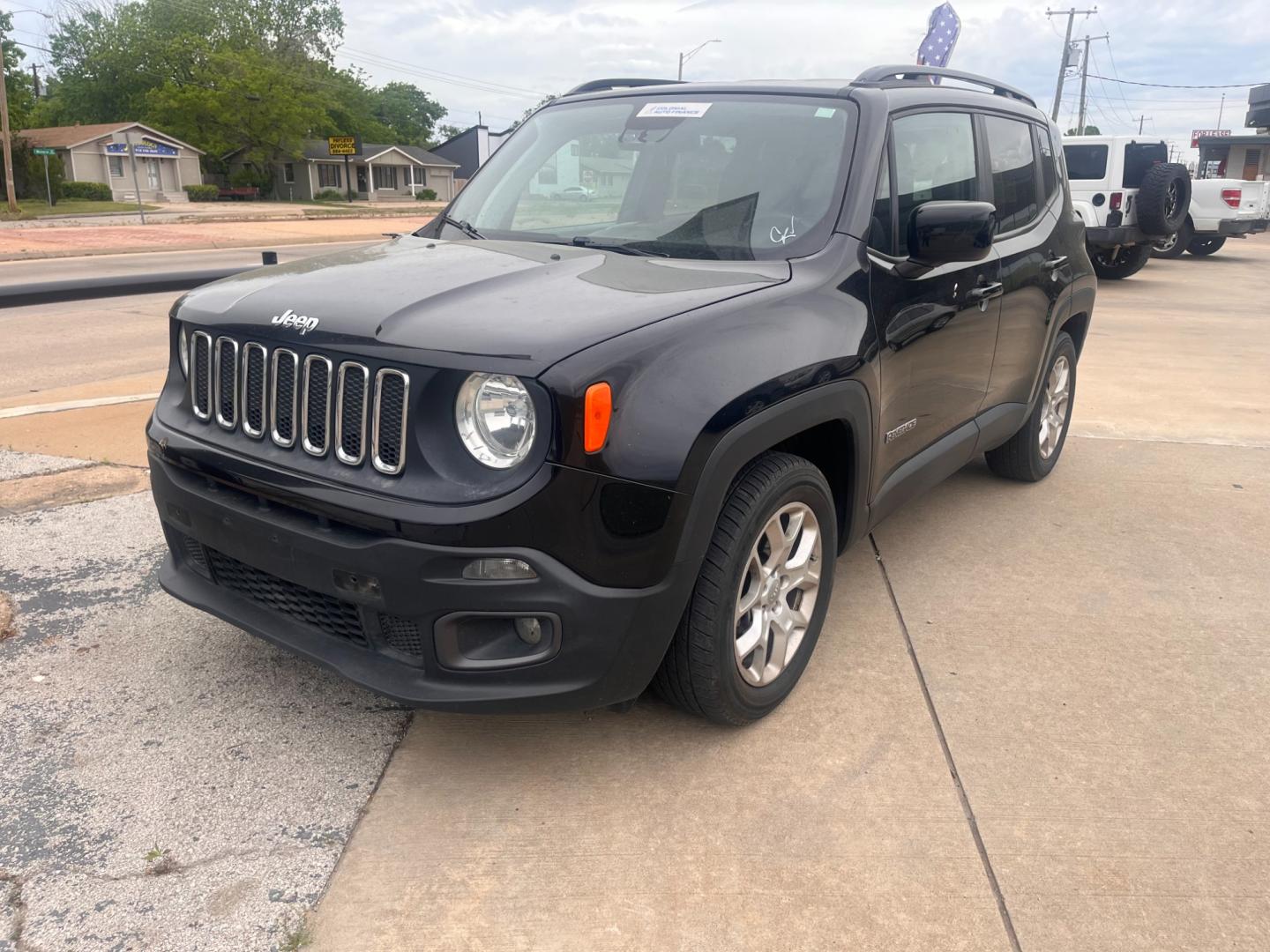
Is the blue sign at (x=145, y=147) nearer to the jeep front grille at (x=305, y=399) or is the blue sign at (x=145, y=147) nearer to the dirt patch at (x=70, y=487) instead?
the dirt patch at (x=70, y=487)

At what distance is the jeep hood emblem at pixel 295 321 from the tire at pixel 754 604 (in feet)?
3.65

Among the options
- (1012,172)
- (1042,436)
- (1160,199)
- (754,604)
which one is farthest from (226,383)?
(1160,199)

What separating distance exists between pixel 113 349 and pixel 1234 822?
28.3 feet

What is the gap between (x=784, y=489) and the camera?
2.79 m

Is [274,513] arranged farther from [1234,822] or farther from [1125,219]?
[1125,219]

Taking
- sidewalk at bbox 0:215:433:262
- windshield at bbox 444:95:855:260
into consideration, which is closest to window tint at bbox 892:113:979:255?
windshield at bbox 444:95:855:260

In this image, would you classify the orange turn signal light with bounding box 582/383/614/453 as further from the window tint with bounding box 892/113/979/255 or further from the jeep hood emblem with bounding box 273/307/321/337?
the window tint with bounding box 892/113/979/255

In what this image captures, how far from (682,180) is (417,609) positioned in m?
1.82

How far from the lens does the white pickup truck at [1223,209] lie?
17.5 meters

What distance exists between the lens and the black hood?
93.1 inches

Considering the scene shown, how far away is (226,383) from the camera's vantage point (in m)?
2.76

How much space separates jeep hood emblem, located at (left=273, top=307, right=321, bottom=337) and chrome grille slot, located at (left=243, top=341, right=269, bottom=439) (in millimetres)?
92

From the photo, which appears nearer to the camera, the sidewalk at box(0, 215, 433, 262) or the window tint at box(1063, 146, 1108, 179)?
the window tint at box(1063, 146, 1108, 179)

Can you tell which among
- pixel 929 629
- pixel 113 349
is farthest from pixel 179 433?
pixel 113 349
